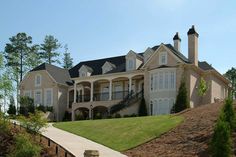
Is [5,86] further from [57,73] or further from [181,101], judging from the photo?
[57,73]

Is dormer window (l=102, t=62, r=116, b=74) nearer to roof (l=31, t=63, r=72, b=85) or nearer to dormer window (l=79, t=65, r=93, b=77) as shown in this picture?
dormer window (l=79, t=65, r=93, b=77)

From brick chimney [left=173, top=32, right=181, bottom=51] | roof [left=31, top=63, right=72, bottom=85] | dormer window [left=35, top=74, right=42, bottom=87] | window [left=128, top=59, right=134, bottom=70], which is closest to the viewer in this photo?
brick chimney [left=173, top=32, right=181, bottom=51]

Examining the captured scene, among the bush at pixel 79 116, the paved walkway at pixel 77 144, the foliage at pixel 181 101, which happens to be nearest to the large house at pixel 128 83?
the bush at pixel 79 116

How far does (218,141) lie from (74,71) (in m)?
41.0

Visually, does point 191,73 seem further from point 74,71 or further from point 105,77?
point 74,71

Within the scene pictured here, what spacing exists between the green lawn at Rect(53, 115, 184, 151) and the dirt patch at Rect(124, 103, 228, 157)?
816 mm

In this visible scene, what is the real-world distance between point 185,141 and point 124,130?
6026 millimetres

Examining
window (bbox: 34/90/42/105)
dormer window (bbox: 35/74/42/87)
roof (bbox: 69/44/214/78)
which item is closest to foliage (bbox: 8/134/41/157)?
roof (bbox: 69/44/214/78)

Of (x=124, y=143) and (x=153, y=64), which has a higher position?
(x=153, y=64)

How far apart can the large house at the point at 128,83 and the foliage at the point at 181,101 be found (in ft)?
4.83

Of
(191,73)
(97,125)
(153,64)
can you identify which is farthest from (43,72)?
(97,125)

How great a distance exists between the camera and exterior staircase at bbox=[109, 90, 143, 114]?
48406mm

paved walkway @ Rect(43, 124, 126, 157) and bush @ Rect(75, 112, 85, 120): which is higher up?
bush @ Rect(75, 112, 85, 120)

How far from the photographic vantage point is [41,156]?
2455 cm
